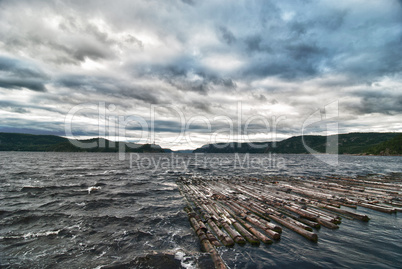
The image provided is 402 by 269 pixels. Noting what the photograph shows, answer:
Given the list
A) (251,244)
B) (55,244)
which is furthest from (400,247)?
(55,244)

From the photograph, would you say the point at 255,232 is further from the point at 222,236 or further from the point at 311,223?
the point at 311,223

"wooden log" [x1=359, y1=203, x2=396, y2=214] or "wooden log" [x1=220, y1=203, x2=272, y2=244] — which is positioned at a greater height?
"wooden log" [x1=220, y1=203, x2=272, y2=244]

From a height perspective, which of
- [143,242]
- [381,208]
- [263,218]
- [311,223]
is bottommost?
[143,242]

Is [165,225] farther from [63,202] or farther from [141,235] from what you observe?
[63,202]

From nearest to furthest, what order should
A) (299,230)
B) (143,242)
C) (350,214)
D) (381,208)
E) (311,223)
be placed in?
1. (299,230)
2. (143,242)
3. (311,223)
4. (350,214)
5. (381,208)

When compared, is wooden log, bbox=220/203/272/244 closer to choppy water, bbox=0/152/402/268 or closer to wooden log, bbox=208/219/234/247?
choppy water, bbox=0/152/402/268

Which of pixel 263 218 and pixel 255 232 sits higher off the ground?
pixel 255 232

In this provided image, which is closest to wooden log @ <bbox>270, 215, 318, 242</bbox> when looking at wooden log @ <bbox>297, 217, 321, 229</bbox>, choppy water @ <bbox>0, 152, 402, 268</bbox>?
choppy water @ <bbox>0, 152, 402, 268</bbox>

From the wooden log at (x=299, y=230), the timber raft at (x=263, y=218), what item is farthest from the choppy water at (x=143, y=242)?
the timber raft at (x=263, y=218)

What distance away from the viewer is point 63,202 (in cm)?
2223

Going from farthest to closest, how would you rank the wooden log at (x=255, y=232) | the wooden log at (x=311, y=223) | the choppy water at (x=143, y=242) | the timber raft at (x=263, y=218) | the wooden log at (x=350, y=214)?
the wooden log at (x=350, y=214)
the wooden log at (x=311, y=223)
the timber raft at (x=263, y=218)
the wooden log at (x=255, y=232)
the choppy water at (x=143, y=242)

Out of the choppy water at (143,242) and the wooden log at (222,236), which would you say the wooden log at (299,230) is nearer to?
the choppy water at (143,242)

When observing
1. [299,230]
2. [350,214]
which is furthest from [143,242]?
[350,214]

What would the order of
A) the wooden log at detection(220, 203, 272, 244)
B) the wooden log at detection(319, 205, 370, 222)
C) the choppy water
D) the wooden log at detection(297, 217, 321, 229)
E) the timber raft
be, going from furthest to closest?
the wooden log at detection(319, 205, 370, 222)
the wooden log at detection(297, 217, 321, 229)
the timber raft
the wooden log at detection(220, 203, 272, 244)
the choppy water
